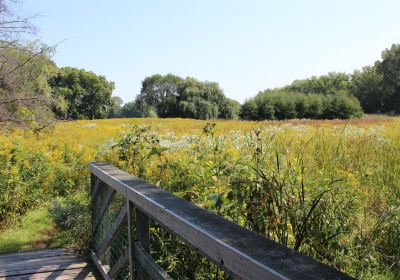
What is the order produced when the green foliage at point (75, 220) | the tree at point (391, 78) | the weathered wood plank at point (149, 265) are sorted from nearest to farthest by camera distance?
1. the weathered wood plank at point (149, 265)
2. the green foliage at point (75, 220)
3. the tree at point (391, 78)

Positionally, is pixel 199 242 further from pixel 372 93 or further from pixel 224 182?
pixel 372 93

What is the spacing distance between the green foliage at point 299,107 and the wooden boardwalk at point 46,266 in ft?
124

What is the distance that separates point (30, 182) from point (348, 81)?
106307mm

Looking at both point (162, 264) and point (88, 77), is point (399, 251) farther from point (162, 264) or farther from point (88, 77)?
point (88, 77)

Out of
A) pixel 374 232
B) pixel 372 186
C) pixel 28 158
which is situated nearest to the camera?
pixel 374 232

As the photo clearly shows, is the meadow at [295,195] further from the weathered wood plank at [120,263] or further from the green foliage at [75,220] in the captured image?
the weathered wood plank at [120,263]

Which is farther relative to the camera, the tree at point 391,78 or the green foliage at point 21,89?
the tree at point 391,78

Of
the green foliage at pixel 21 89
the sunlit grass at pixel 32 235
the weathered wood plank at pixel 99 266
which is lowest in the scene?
the sunlit grass at pixel 32 235

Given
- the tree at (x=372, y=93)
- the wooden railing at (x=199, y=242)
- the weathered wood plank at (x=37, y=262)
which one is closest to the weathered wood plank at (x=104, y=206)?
the wooden railing at (x=199, y=242)

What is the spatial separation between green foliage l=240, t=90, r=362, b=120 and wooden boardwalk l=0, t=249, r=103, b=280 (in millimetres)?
37896

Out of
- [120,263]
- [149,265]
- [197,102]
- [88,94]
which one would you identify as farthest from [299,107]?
[149,265]

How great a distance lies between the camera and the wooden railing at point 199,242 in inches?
42.9

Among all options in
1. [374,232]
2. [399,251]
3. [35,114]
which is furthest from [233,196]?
[35,114]

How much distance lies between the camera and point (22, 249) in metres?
5.02
